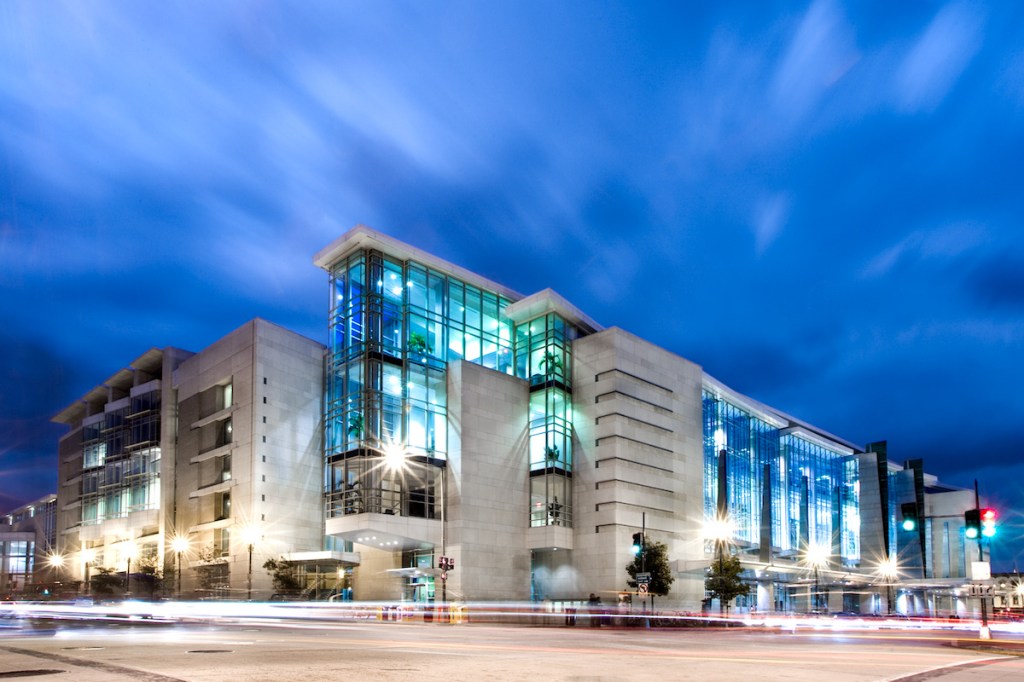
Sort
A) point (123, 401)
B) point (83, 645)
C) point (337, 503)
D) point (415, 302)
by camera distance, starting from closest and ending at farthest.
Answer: point (83, 645), point (337, 503), point (415, 302), point (123, 401)

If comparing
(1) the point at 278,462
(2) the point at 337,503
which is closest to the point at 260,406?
(1) the point at 278,462

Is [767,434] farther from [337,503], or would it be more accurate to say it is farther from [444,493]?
[337,503]

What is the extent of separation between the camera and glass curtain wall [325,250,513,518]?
214 ft

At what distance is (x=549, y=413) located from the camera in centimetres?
7256

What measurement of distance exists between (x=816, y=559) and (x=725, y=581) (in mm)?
47117

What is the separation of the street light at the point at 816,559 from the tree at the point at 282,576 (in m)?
63.9

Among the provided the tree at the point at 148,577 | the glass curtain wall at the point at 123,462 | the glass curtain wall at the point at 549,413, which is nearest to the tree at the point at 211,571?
the tree at the point at 148,577

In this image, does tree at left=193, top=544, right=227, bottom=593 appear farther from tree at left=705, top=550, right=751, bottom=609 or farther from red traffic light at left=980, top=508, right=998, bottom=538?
red traffic light at left=980, top=508, right=998, bottom=538

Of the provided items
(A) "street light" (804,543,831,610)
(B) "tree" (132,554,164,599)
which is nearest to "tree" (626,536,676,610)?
(A) "street light" (804,543,831,610)

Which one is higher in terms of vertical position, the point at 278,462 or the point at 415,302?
the point at 415,302

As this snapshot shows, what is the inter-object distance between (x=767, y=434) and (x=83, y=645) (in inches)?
3592

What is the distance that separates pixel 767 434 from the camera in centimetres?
10212

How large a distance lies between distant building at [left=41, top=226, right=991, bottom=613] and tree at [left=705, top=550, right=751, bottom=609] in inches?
220

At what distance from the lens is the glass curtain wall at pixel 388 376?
65188 millimetres
